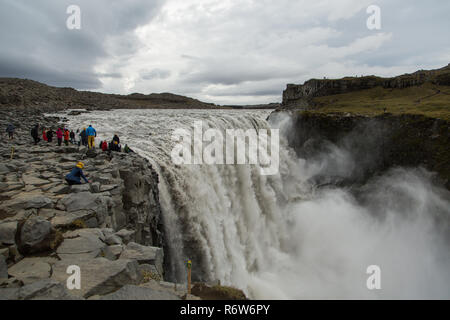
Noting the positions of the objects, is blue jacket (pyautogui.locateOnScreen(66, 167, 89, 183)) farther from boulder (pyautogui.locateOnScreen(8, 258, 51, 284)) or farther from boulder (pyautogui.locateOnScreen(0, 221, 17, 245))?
boulder (pyautogui.locateOnScreen(8, 258, 51, 284))

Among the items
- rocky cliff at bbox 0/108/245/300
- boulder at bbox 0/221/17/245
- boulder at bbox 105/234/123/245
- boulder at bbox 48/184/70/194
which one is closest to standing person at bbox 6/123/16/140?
rocky cliff at bbox 0/108/245/300

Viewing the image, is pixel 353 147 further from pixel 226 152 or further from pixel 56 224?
pixel 56 224

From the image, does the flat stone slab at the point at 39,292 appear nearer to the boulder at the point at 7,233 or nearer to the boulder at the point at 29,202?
the boulder at the point at 7,233

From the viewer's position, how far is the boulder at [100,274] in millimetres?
4641

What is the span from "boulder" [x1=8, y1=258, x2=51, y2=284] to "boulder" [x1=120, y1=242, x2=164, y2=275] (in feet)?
5.29

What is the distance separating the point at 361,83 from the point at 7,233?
243ft

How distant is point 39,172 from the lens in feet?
36.0

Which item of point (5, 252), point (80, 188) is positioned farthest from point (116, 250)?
point (80, 188)

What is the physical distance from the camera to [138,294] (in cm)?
447

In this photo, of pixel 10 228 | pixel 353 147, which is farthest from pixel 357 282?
pixel 10 228

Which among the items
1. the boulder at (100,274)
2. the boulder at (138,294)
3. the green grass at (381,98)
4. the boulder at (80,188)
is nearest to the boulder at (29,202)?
the boulder at (80,188)

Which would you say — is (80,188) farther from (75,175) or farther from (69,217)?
(69,217)

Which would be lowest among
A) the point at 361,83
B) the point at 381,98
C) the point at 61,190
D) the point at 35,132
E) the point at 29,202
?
the point at 29,202

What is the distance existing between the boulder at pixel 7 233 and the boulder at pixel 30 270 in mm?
605
